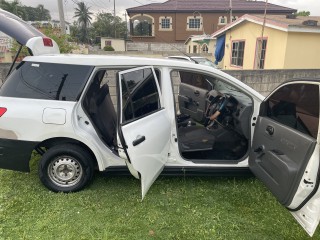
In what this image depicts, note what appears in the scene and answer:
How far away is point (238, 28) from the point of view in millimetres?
14945

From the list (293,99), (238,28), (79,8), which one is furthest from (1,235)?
(79,8)

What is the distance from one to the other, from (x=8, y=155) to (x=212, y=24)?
4134 centimetres

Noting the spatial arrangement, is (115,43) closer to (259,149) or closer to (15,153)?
(15,153)

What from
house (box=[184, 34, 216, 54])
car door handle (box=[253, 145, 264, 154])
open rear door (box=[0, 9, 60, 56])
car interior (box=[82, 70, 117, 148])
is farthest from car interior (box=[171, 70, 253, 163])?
house (box=[184, 34, 216, 54])

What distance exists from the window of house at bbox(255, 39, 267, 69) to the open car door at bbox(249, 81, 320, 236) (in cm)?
1096

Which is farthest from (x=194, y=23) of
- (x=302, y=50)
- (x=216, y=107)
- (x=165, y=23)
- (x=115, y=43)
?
(x=216, y=107)

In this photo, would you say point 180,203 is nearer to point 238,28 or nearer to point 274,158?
point 274,158

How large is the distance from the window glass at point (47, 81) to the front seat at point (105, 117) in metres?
0.52

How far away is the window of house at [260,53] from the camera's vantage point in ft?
41.4

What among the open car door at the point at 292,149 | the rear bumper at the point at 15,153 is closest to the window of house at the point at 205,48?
the open car door at the point at 292,149

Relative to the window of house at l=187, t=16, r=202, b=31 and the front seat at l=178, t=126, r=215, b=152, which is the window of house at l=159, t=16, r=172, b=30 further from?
the front seat at l=178, t=126, r=215, b=152

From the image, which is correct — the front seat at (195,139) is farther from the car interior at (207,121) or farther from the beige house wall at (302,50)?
the beige house wall at (302,50)

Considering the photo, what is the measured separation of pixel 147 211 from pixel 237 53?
14.2 metres

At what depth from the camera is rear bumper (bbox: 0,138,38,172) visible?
9.76ft
